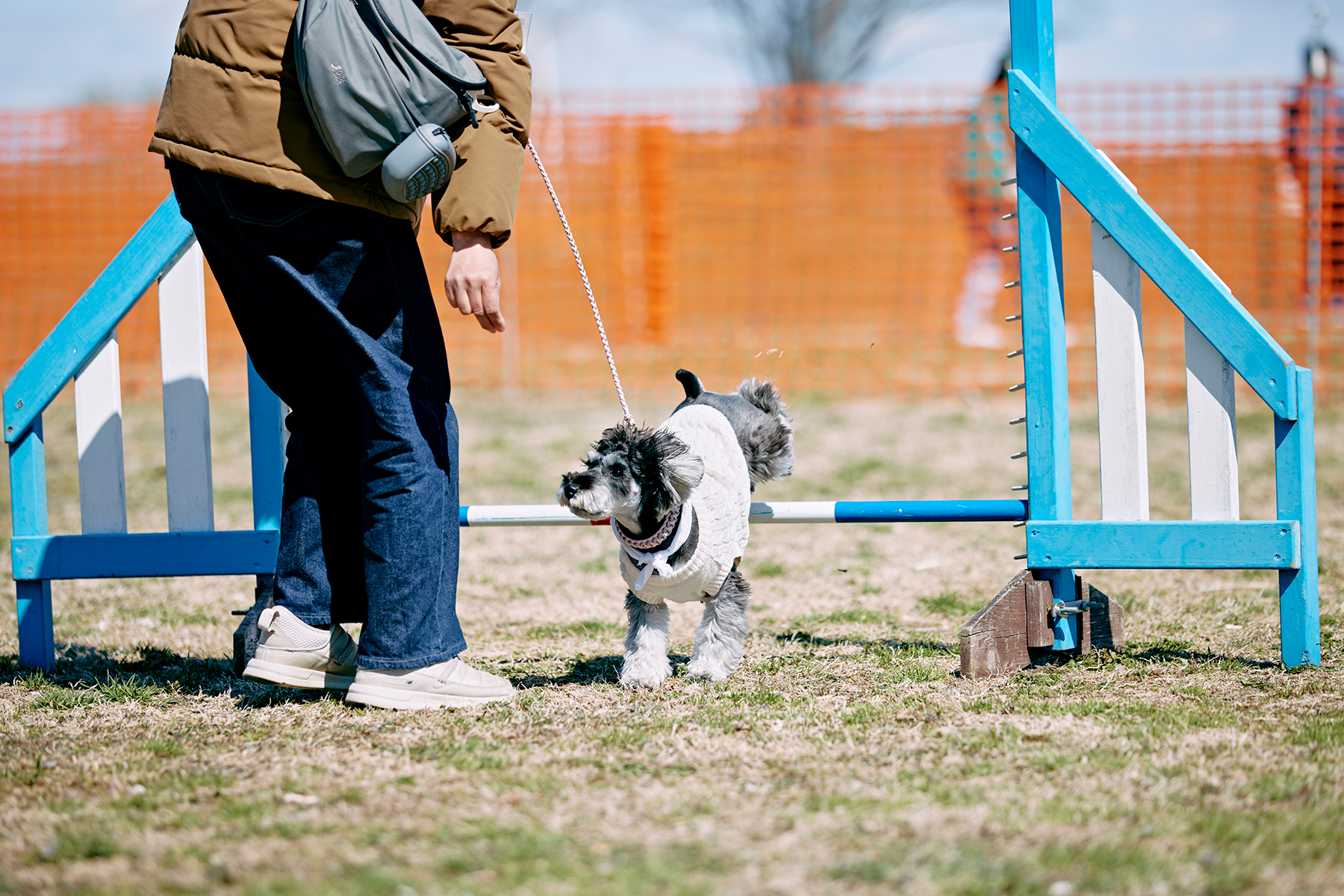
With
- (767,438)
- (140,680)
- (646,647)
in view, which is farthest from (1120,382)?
(140,680)

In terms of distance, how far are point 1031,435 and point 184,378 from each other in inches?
102

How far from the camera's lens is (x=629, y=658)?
10.8 ft

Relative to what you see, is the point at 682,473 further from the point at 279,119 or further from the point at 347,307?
the point at 279,119

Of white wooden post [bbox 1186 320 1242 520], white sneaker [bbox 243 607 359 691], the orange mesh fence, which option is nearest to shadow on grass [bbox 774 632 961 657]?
white wooden post [bbox 1186 320 1242 520]

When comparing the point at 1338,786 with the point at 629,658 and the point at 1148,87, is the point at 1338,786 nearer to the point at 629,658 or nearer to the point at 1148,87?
the point at 629,658

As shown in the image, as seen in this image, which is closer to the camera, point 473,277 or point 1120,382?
point 473,277

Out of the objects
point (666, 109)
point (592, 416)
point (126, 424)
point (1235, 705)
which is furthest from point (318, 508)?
point (666, 109)

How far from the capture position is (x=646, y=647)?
10.7 feet

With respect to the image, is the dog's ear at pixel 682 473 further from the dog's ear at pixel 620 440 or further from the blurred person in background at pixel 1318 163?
the blurred person in background at pixel 1318 163

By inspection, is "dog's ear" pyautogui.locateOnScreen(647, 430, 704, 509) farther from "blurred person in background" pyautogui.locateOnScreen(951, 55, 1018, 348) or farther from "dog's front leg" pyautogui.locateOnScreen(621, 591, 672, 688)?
"blurred person in background" pyautogui.locateOnScreen(951, 55, 1018, 348)

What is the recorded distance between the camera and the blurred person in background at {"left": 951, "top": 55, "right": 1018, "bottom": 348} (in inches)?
455

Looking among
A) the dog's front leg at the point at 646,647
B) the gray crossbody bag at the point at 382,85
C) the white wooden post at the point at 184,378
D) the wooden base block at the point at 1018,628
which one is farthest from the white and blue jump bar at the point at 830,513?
the gray crossbody bag at the point at 382,85

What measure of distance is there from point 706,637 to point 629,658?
23cm

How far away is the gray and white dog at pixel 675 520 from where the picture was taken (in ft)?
9.95
